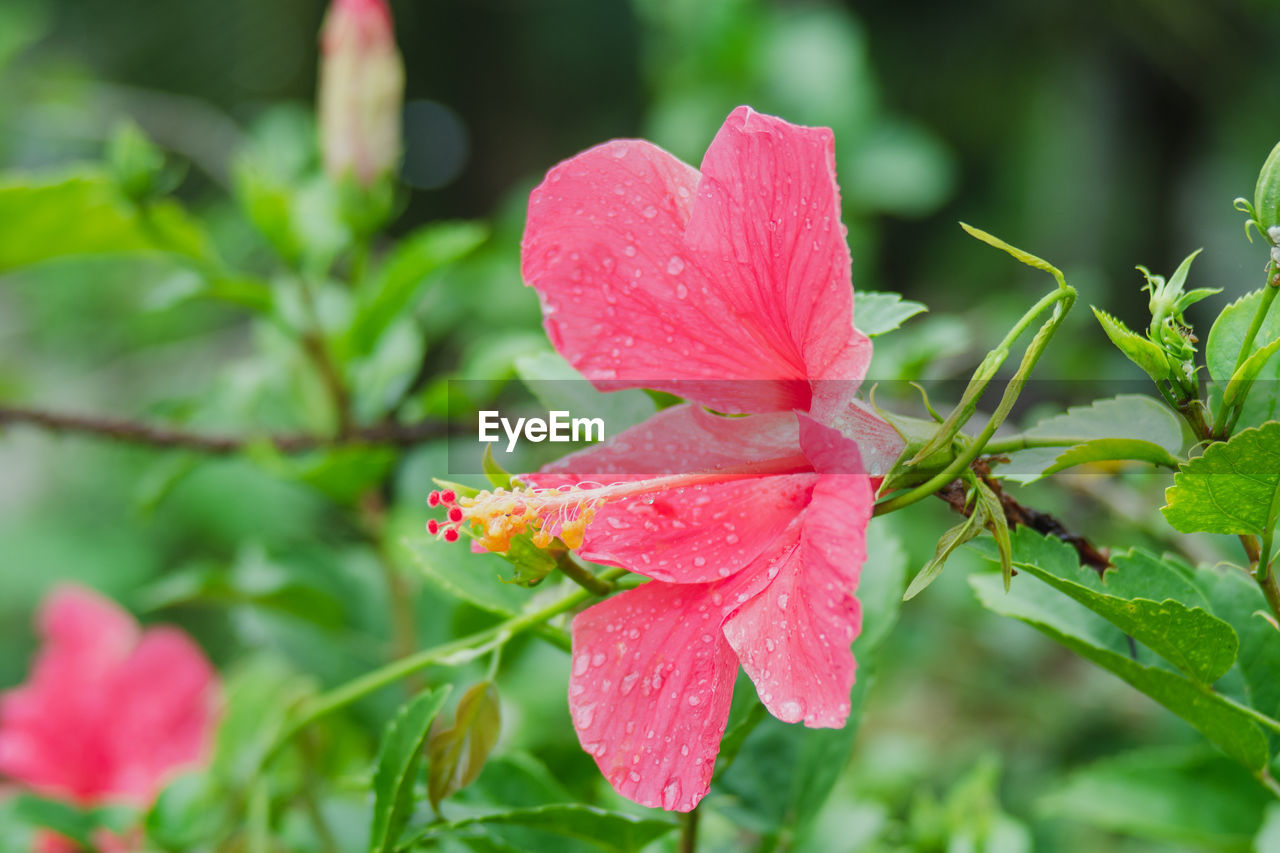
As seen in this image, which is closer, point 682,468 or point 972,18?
point 682,468

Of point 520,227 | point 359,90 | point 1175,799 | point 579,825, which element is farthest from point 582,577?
point 520,227

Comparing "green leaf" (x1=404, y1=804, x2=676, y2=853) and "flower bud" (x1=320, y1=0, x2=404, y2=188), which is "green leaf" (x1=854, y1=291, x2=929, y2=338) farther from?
"flower bud" (x1=320, y1=0, x2=404, y2=188)

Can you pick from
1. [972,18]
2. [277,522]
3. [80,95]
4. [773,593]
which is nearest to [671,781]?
[773,593]

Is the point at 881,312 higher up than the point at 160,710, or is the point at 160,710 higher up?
the point at 881,312

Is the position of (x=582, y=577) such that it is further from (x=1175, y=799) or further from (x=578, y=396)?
(x=1175, y=799)

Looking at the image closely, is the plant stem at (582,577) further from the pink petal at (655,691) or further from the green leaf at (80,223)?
the green leaf at (80,223)

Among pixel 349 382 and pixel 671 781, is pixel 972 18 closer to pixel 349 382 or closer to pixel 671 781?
pixel 349 382

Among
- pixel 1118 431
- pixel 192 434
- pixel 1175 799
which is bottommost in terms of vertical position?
pixel 1175 799
